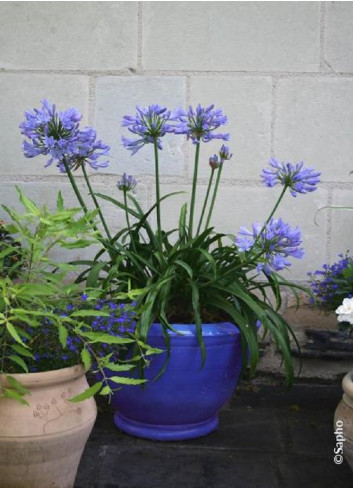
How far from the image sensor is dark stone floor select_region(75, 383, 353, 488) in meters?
2.11

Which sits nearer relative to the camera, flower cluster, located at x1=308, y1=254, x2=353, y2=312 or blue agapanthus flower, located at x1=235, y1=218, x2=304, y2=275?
blue agapanthus flower, located at x1=235, y1=218, x2=304, y2=275

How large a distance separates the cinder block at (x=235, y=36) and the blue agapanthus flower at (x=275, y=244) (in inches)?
39.2

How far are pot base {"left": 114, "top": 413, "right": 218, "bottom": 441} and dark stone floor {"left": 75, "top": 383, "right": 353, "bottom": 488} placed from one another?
22mm

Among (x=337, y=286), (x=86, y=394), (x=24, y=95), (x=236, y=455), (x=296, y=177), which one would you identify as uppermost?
(x=24, y=95)

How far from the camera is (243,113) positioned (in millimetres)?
3008

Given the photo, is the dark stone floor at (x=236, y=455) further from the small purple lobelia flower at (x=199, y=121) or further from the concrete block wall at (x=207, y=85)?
the small purple lobelia flower at (x=199, y=121)

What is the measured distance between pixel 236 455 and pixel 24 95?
1.63m

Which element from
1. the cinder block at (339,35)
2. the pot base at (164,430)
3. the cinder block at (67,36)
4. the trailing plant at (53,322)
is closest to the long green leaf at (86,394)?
the trailing plant at (53,322)

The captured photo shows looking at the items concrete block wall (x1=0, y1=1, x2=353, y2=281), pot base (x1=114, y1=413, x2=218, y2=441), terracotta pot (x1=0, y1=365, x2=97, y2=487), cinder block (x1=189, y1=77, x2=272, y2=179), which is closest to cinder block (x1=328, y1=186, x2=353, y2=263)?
concrete block wall (x1=0, y1=1, x2=353, y2=281)

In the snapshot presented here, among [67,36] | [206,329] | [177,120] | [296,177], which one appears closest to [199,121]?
[177,120]

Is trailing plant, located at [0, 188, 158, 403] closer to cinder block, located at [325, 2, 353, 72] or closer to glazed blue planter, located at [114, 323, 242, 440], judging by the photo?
glazed blue planter, located at [114, 323, 242, 440]

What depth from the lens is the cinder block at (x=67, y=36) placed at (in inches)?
119

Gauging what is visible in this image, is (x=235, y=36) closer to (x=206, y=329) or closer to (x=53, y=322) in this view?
(x=206, y=329)

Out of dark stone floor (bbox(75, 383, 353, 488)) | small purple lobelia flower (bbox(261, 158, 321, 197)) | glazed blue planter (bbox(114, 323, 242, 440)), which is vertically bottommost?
dark stone floor (bbox(75, 383, 353, 488))
